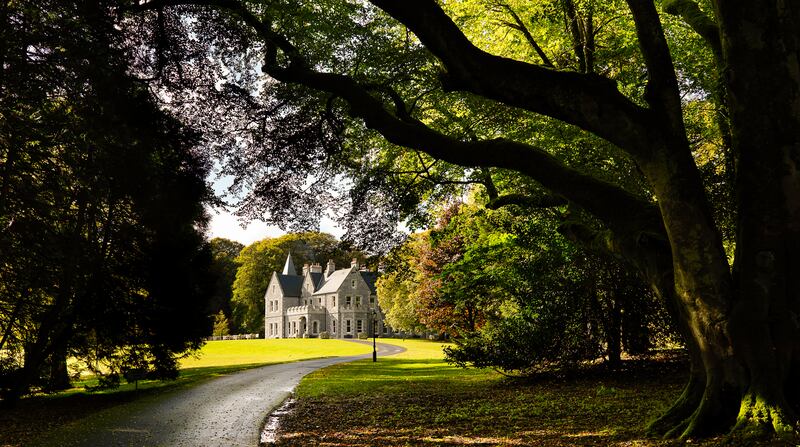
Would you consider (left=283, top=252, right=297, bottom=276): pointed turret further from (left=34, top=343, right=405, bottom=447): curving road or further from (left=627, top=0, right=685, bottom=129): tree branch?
(left=627, top=0, right=685, bottom=129): tree branch

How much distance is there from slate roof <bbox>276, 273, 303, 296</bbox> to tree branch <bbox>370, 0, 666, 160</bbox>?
79.2m

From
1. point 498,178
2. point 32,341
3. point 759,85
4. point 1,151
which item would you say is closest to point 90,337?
point 32,341

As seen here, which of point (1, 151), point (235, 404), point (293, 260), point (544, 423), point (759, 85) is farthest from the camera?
point (293, 260)

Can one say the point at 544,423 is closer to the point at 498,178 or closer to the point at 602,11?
the point at 498,178

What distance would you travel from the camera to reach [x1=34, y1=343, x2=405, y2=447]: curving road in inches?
379

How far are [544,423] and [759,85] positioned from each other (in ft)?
19.4

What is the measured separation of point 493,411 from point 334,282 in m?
69.9

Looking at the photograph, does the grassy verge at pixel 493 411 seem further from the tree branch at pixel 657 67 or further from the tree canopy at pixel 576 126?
the tree branch at pixel 657 67

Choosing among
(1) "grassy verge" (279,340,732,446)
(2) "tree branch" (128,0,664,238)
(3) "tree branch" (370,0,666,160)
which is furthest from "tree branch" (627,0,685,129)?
(1) "grassy verge" (279,340,732,446)

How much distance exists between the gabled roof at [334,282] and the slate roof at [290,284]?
4.17m

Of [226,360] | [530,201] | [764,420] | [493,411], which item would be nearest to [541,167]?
[764,420]

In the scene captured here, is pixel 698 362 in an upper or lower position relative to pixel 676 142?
lower

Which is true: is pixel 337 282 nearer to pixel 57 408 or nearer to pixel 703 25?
pixel 57 408

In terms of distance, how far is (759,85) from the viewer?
607cm
